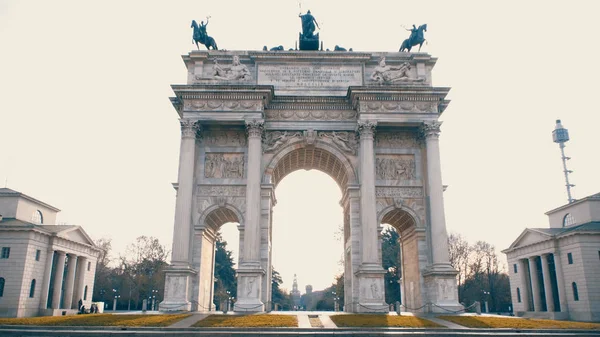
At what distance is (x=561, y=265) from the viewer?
3753 cm

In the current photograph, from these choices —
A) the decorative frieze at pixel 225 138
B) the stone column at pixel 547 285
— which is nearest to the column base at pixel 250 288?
the decorative frieze at pixel 225 138

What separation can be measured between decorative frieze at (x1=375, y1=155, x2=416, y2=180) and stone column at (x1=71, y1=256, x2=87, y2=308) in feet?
99.5

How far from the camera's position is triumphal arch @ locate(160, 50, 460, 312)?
2752cm

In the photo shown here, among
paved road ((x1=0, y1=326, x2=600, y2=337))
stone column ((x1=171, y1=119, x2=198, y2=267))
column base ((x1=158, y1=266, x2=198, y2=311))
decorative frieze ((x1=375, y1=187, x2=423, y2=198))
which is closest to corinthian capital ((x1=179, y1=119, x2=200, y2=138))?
stone column ((x1=171, y1=119, x2=198, y2=267))

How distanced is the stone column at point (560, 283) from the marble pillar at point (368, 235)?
19.2 metres

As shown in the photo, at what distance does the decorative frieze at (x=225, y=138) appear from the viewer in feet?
98.8

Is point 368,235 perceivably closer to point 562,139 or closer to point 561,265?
point 561,265

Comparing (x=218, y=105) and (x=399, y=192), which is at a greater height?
(x=218, y=105)

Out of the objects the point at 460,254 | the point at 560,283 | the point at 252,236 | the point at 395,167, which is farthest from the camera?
the point at 460,254

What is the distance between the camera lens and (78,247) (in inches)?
1688

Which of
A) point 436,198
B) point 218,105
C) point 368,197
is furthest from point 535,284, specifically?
point 218,105

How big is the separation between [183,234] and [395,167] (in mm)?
13410

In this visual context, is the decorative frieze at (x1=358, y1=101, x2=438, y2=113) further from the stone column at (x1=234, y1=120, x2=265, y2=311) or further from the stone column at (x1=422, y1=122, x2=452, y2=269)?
the stone column at (x1=234, y1=120, x2=265, y2=311)

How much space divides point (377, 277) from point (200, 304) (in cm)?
1041
